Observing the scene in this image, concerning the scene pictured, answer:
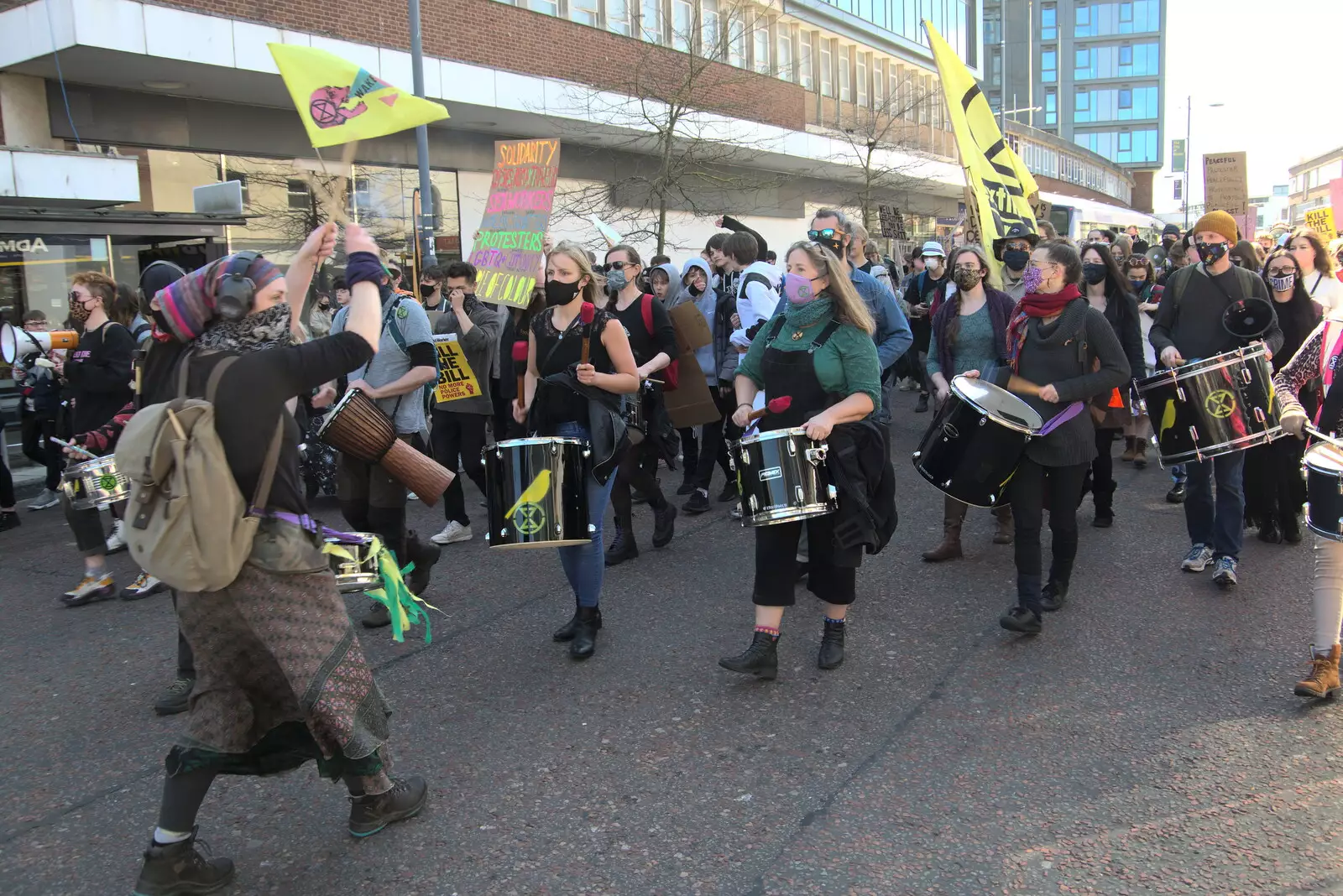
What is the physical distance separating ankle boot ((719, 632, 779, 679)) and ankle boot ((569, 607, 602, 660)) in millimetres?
723

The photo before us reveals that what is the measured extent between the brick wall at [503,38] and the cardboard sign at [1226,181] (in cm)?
917

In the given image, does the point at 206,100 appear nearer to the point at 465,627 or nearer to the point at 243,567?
the point at 465,627

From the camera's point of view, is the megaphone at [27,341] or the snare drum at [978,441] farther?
the megaphone at [27,341]

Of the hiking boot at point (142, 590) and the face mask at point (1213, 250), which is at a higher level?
the face mask at point (1213, 250)

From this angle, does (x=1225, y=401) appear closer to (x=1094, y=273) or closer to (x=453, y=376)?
(x=1094, y=273)

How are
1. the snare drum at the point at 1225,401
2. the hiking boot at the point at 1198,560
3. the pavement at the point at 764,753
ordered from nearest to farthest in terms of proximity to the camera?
the pavement at the point at 764,753
the snare drum at the point at 1225,401
the hiking boot at the point at 1198,560

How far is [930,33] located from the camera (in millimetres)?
8766

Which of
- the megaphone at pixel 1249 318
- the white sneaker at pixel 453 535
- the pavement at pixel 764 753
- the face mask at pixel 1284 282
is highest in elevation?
the face mask at pixel 1284 282

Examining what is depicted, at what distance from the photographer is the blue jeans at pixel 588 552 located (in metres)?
5.00

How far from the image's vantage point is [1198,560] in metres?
6.13

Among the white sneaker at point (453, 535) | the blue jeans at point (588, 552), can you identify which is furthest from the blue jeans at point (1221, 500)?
the white sneaker at point (453, 535)

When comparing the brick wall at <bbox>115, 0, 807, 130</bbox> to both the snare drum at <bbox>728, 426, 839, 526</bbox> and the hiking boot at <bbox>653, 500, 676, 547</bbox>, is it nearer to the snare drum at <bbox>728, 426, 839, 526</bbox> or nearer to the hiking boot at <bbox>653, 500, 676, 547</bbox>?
the hiking boot at <bbox>653, 500, 676, 547</bbox>

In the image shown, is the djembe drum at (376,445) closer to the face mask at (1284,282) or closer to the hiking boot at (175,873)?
the hiking boot at (175,873)

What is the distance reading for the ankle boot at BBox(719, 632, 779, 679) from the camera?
15.0ft
